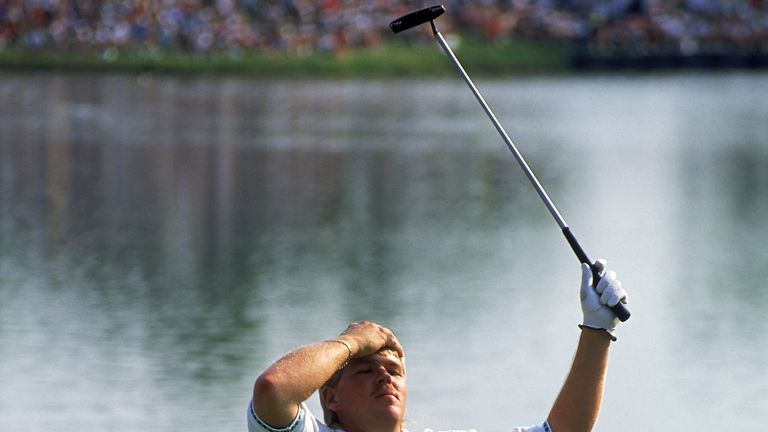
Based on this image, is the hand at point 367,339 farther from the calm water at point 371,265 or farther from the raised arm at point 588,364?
the calm water at point 371,265

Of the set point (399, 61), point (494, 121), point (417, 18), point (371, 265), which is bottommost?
point (399, 61)


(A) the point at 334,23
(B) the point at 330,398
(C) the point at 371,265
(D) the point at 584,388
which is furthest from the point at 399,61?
(B) the point at 330,398

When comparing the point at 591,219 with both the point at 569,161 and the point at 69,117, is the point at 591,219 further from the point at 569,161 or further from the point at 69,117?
the point at 69,117

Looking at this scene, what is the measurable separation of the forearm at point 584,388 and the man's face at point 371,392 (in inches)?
15.1

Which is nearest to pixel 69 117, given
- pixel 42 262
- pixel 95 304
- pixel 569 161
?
pixel 569 161

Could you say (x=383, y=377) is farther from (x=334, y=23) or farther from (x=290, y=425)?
(x=334, y=23)

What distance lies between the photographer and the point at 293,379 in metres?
3.92

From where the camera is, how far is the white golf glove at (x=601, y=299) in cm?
423

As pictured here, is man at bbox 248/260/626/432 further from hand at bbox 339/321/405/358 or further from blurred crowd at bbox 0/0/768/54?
blurred crowd at bbox 0/0/768/54

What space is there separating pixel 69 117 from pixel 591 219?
677 inches

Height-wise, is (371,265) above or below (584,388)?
below

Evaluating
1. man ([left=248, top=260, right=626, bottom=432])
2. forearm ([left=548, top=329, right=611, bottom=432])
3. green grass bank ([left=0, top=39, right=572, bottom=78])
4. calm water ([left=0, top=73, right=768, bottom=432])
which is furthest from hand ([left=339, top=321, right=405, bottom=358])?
green grass bank ([left=0, top=39, right=572, bottom=78])

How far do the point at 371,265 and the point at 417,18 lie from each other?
34.8 ft

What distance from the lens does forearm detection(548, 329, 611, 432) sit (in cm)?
434
